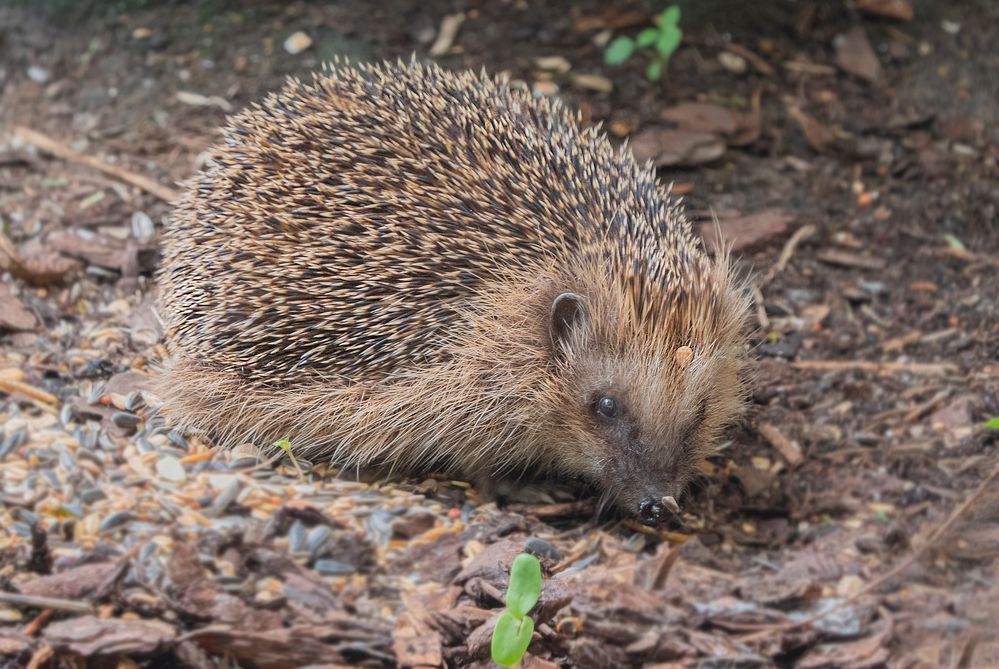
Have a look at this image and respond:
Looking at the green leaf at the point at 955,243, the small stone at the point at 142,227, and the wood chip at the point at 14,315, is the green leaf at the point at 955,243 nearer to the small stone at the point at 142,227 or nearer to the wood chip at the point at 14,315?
the small stone at the point at 142,227

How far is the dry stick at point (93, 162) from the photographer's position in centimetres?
589

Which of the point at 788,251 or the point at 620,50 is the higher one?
the point at 620,50

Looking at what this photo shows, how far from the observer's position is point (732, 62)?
7.12 meters

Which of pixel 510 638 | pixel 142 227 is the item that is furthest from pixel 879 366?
pixel 142 227

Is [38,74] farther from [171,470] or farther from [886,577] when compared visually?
[886,577]

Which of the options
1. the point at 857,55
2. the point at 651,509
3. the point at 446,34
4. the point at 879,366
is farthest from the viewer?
the point at 857,55

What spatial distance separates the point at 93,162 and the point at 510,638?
4134 millimetres

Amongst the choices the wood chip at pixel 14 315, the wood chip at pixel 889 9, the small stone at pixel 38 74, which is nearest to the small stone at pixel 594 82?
the wood chip at pixel 889 9

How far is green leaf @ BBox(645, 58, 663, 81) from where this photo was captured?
22.1ft

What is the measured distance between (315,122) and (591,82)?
8.52 ft

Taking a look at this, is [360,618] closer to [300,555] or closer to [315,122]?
[300,555]

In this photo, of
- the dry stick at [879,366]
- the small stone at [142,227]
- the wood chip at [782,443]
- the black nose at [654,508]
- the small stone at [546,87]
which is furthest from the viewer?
the small stone at [546,87]

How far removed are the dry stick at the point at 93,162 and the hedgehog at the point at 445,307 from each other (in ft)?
3.88

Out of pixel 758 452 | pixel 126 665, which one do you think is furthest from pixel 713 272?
pixel 126 665
